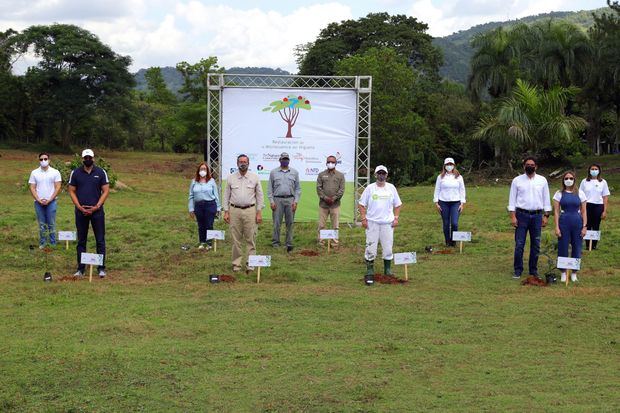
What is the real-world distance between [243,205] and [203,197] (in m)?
2.84

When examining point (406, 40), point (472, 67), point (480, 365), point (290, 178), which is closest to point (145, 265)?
point (290, 178)

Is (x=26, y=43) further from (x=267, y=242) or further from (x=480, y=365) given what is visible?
(x=480, y=365)

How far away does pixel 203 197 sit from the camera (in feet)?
49.4

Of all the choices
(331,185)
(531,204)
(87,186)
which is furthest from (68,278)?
(531,204)

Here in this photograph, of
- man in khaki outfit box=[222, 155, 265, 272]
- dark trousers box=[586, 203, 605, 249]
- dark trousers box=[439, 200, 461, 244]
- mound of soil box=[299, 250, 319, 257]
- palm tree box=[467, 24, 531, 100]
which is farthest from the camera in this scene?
palm tree box=[467, 24, 531, 100]

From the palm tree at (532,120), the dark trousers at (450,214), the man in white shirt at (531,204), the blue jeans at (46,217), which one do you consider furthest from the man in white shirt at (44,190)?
the palm tree at (532,120)

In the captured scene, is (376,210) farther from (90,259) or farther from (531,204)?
(90,259)

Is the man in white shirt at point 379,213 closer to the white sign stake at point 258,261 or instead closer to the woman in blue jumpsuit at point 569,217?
the white sign stake at point 258,261

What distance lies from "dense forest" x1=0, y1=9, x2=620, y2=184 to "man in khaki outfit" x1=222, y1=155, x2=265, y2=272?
62.0 feet

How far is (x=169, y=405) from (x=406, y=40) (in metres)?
61.3

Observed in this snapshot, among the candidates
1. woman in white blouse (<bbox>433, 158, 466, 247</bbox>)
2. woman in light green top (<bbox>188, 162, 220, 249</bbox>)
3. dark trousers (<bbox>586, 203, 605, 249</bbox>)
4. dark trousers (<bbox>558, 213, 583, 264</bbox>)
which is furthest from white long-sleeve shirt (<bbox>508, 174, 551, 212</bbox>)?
woman in light green top (<bbox>188, 162, 220, 249</bbox>)

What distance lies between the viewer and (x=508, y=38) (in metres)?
46.7

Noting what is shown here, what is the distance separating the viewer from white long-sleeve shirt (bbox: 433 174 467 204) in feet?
48.9

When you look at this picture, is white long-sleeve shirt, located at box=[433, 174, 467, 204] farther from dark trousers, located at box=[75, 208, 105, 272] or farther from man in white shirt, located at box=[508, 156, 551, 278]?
dark trousers, located at box=[75, 208, 105, 272]
